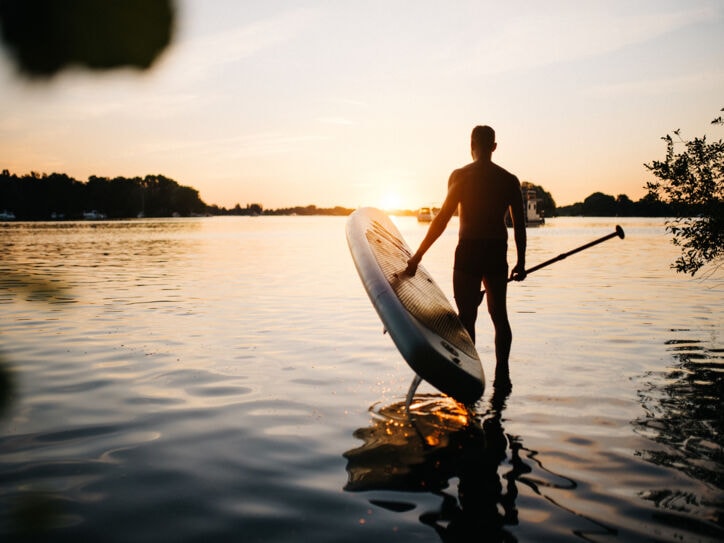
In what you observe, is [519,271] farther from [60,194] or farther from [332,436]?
[60,194]

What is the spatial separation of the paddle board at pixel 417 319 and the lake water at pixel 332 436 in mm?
580

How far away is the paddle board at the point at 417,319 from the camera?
4570mm

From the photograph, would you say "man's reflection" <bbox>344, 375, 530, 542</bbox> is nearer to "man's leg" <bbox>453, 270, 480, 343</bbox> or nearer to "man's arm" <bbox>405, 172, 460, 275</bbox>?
"man's leg" <bbox>453, 270, 480, 343</bbox>

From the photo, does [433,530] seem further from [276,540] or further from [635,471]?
[635,471]

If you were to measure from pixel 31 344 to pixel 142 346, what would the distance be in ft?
5.31

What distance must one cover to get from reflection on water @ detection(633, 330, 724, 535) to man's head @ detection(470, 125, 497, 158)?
3.01m

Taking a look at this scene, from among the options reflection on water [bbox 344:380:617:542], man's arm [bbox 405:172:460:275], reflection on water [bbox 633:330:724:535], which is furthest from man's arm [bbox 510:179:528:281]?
reflection on water [bbox 633:330:724:535]

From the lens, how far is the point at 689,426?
504 cm

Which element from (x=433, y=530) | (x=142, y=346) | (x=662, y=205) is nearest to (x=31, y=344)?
(x=142, y=346)

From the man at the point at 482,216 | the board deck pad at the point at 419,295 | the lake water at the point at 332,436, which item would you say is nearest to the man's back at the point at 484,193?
the man at the point at 482,216

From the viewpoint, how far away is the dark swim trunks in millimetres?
5969

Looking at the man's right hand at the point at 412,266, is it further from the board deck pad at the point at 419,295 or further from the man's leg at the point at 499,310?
the man's leg at the point at 499,310

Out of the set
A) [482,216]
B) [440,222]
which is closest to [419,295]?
[440,222]

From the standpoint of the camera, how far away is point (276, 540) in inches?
131
